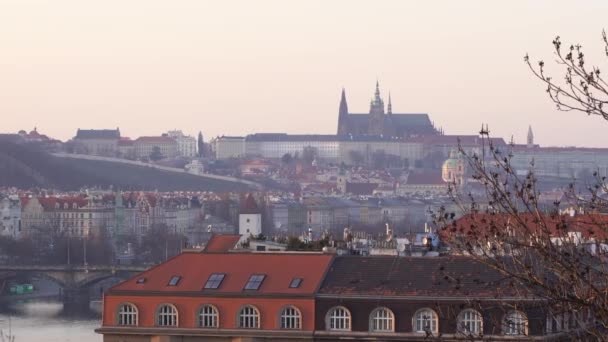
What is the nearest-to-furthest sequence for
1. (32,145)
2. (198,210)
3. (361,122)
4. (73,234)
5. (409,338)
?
(409,338) < (73,234) < (198,210) < (32,145) < (361,122)

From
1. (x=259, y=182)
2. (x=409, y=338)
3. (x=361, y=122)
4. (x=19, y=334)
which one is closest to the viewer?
(x=409, y=338)

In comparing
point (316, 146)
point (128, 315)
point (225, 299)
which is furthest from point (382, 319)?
point (316, 146)

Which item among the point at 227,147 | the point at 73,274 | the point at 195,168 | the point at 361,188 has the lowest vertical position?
the point at 361,188

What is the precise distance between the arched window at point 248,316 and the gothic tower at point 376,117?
462 feet

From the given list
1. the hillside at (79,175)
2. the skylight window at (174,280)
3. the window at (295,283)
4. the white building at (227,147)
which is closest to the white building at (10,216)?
the hillside at (79,175)

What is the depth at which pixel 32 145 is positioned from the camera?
123 meters

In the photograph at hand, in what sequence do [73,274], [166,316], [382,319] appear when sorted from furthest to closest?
[73,274] → [166,316] → [382,319]

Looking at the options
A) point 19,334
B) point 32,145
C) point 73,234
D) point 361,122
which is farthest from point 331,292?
point 361,122

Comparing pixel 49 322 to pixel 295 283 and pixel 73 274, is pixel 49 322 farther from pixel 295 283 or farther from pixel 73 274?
pixel 295 283

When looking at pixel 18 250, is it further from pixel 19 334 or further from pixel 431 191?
pixel 431 191

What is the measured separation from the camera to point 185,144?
160 m

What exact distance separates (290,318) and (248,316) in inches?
14.5

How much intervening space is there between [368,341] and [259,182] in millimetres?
115967

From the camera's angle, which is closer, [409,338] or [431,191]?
[409,338]
